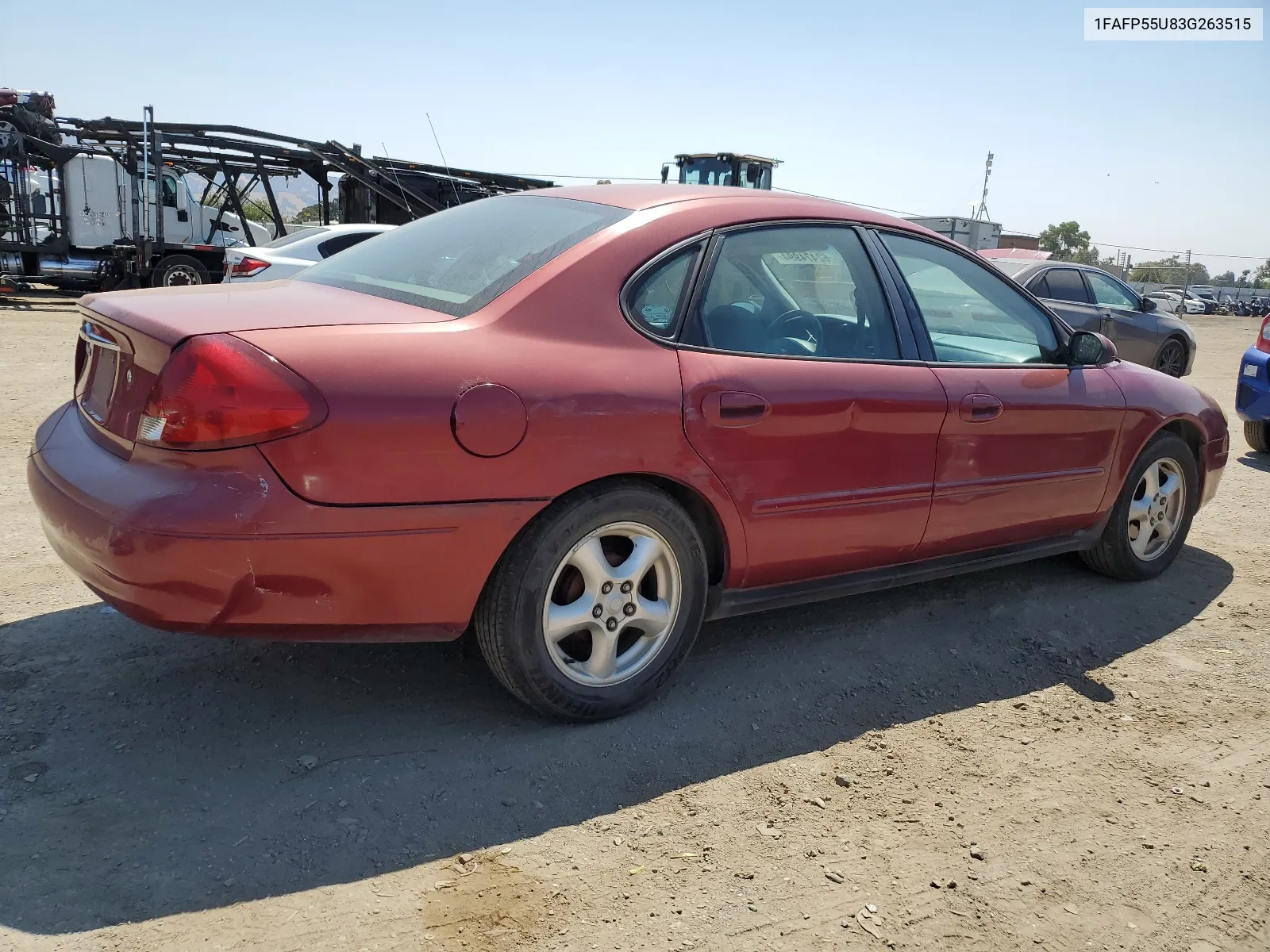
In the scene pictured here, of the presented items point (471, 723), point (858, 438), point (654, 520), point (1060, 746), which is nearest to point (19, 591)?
point (471, 723)

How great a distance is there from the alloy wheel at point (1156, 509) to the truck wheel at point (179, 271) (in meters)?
16.4

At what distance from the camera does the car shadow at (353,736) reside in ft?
7.85

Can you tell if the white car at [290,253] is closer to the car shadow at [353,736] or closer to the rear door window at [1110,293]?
the car shadow at [353,736]

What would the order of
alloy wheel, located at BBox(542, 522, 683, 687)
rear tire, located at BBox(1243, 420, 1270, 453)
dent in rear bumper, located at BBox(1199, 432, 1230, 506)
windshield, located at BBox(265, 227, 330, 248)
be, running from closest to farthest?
1. alloy wheel, located at BBox(542, 522, 683, 687)
2. dent in rear bumper, located at BBox(1199, 432, 1230, 506)
3. rear tire, located at BBox(1243, 420, 1270, 453)
4. windshield, located at BBox(265, 227, 330, 248)

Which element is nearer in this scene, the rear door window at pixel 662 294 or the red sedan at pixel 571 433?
the red sedan at pixel 571 433

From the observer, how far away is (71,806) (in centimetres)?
254

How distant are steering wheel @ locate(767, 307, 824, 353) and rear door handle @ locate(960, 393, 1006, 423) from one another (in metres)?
0.64

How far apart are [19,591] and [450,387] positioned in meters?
2.24

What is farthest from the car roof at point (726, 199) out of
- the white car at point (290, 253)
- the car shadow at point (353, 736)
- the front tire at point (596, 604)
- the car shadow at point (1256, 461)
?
the white car at point (290, 253)

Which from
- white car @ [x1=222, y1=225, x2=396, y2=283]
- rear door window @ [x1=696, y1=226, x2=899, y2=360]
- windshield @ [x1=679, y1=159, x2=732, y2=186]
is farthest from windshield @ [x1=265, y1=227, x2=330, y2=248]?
windshield @ [x1=679, y1=159, x2=732, y2=186]

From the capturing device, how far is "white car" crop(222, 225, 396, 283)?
9.89m

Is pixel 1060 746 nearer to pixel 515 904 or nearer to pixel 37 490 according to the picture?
pixel 515 904

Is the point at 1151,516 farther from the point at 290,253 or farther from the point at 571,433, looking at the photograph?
the point at 290,253

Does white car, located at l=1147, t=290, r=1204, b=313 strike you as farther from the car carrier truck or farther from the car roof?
the car roof
